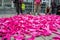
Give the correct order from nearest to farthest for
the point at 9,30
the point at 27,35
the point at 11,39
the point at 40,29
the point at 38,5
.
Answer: the point at 11,39 → the point at 27,35 → the point at 9,30 → the point at 40,29 → the point at 38,5

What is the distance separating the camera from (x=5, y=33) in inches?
116

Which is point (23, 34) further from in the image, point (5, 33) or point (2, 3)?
point (2, 3)

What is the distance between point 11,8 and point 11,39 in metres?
18.9

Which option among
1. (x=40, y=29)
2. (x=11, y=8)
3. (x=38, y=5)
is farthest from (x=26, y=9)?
(x=40, y=29)

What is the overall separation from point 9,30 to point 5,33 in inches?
6.6

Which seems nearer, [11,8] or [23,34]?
[23,34]

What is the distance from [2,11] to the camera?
2091cm

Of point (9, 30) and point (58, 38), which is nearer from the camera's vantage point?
point (58, 38)

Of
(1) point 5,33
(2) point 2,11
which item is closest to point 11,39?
(1) point 5,33

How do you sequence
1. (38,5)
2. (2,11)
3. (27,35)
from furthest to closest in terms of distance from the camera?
(2,11) → (38,5) → (27,35)

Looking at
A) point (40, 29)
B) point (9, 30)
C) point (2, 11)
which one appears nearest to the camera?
point (9, 30)

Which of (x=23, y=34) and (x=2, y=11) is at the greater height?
(x=23, y=34)

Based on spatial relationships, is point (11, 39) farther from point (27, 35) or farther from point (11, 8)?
point (11, 8)

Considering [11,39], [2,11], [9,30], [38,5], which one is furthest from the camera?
[2,11]
